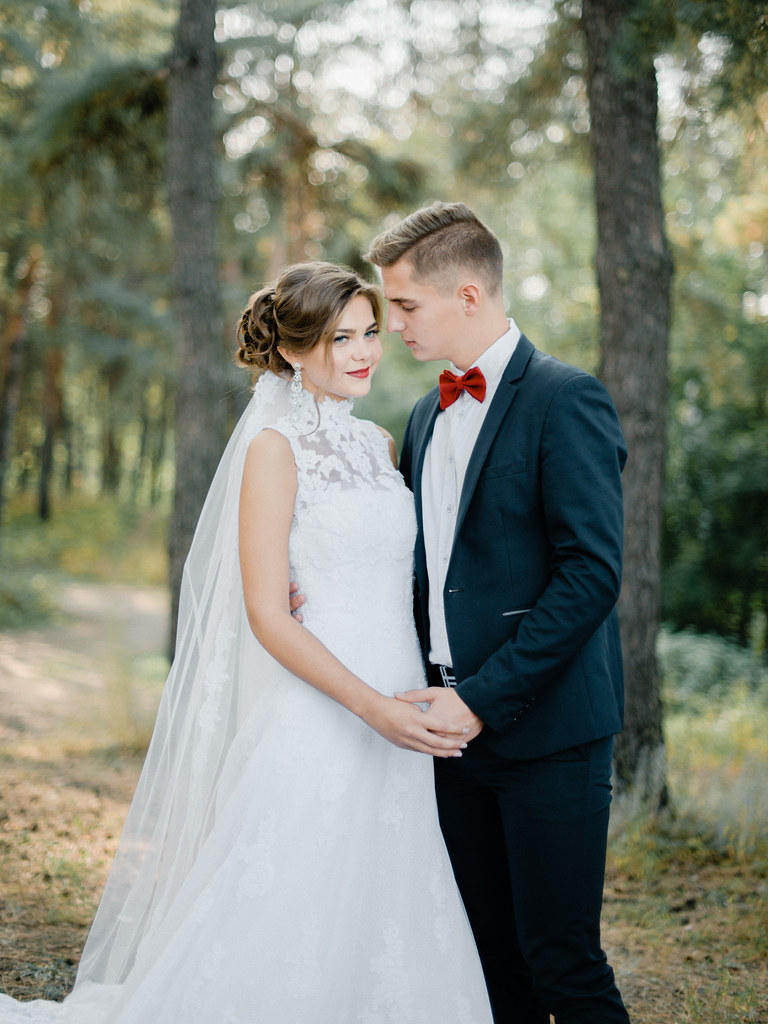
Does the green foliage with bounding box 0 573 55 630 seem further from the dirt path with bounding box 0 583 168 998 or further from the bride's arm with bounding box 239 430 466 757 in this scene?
the bride's arm with bounding box 239 430 466 757

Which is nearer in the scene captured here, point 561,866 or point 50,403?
point 561,866

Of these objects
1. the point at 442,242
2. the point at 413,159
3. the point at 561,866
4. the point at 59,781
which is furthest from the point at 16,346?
the point at 561,866

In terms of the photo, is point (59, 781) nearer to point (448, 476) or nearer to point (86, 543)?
point (448, 476)

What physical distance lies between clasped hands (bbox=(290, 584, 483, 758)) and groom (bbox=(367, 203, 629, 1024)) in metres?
0.01

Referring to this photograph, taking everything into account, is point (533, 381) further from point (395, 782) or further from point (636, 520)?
point (636, 520)

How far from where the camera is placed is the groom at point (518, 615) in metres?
2.28

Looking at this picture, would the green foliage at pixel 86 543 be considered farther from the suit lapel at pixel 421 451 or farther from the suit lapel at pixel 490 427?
the suit lapel at pixel 490 427

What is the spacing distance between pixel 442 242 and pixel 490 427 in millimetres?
593

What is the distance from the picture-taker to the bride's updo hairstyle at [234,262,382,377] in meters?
2.75

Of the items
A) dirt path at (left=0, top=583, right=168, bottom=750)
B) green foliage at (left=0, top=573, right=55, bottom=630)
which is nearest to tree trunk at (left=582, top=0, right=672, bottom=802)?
dirt path at (left=0, top=583, right=168, bottom=750)

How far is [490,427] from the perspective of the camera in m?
2.46

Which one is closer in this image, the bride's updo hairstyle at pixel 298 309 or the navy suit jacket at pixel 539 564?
the navy suit jacket at pixel 539 564

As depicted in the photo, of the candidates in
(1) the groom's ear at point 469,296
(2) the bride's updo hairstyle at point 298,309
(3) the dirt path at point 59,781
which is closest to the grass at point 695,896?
(3) the dirt path at point 59,781

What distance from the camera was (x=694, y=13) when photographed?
399 cm
